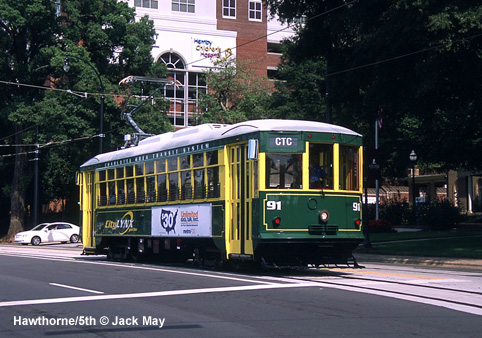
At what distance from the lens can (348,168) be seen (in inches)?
685

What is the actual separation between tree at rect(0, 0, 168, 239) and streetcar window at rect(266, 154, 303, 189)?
1224 inches

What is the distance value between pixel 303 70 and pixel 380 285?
46.4m

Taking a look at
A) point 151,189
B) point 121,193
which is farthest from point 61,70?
point 151,189

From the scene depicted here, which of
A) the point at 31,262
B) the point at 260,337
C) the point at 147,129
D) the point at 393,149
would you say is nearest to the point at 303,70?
the point at 393,149

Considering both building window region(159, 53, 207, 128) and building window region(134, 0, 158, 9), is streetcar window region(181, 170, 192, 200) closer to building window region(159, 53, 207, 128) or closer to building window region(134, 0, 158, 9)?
building window region(159, 53, 207, 128)

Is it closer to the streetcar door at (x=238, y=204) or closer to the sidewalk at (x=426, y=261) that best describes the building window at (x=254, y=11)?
the sidewalk at (x=426, y=261)

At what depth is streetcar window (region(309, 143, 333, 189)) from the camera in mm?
17000

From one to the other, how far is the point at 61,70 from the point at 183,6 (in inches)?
1202

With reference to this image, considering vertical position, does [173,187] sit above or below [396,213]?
above

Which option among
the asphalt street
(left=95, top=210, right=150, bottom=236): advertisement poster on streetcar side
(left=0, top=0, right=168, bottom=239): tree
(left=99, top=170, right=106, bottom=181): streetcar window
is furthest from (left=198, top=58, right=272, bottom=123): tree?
the asphalt street

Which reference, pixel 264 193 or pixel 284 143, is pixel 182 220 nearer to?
→ pixel 264 193

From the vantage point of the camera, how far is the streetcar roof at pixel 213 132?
17.0 m

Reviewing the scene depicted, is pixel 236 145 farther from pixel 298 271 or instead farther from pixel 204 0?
pixel 204 0

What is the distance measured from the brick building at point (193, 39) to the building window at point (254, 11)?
1.74 feet
